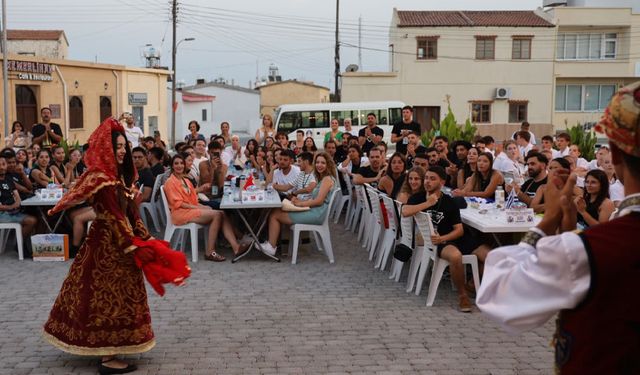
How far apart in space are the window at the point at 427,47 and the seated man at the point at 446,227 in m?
31.4

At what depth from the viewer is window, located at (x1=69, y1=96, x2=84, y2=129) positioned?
89.2 ft

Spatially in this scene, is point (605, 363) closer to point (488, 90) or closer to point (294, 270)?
point (294, 270)

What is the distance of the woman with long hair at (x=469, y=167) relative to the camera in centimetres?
948

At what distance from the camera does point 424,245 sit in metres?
7.18

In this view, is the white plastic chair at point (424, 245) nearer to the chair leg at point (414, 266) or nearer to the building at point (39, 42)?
the chair leg at point (414, 266)

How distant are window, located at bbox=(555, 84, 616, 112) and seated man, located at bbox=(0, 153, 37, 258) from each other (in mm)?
35437

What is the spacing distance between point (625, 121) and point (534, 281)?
0.49m

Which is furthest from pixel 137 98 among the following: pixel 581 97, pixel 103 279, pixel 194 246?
pixel 103 279

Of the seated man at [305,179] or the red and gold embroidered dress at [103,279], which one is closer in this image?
the red and gold embroidered dress at [103,279]

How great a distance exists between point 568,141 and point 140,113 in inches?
982

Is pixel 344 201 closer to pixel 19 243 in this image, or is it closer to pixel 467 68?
pixel 19 243

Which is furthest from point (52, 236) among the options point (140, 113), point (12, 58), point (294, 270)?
point (140, 113)

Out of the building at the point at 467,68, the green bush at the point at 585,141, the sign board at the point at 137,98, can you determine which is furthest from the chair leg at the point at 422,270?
the building at the point at 467,68

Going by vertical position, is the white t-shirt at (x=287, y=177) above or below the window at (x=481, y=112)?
below
